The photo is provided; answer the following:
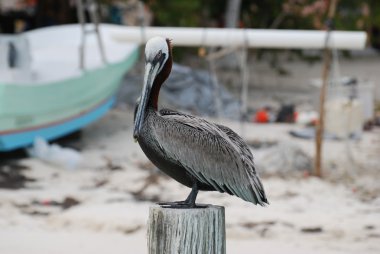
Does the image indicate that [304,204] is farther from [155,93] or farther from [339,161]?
[155,93]

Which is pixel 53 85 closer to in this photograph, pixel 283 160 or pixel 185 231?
pixel 283 160

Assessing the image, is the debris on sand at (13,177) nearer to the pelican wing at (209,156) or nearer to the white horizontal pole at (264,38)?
the white horizontal pole at (264,38)

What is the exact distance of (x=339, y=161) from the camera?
11461mm

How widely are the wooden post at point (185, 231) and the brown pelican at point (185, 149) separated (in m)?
0.16

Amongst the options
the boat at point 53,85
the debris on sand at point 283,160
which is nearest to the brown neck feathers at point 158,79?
the debris on sand at point 283,160

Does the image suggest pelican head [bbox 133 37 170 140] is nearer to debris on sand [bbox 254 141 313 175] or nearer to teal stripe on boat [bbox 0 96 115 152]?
debris on sand [bbox 254 141 313 175]

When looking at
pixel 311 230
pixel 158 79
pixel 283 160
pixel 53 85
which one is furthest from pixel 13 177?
pixel 158 79

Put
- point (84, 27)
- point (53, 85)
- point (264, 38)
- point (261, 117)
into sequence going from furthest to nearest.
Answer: point (261, 117) → point (84, 27) → point (53, 85) → point (264, 38)

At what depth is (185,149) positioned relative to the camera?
361 centimetres

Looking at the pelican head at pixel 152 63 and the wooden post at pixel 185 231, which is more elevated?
the pelican head at pixel 152 63

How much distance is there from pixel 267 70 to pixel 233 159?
1766 centimetres

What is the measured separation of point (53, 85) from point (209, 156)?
8.15 metres

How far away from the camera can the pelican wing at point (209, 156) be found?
11.8 ft

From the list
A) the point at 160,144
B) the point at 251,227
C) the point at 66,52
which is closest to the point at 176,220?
the point at 160,144
